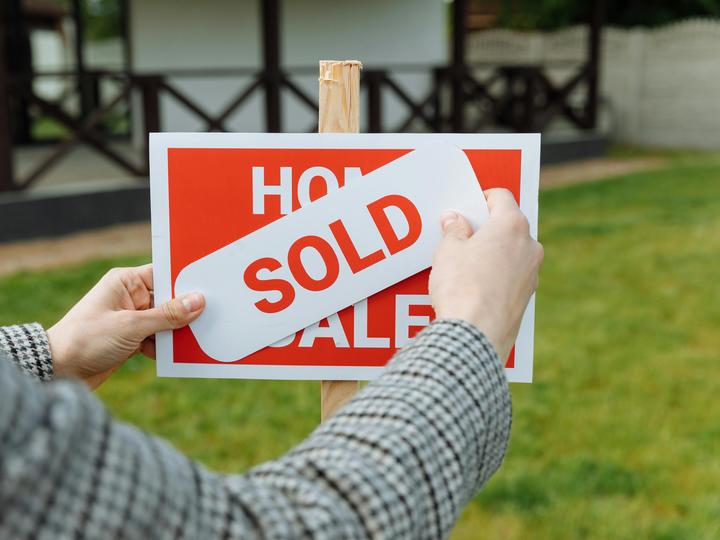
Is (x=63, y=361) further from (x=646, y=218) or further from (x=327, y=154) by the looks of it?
(x=646, y=218)

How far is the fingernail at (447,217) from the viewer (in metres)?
1.18

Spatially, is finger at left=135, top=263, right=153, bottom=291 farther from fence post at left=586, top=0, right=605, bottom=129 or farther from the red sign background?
fence post at left=586, top=0, right=605, bottom=129

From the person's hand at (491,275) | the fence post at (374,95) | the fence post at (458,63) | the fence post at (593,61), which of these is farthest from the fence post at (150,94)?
the fence post at (593,61)

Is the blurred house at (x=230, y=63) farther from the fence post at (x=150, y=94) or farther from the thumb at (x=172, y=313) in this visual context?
the thumb at (x=172, y=313)

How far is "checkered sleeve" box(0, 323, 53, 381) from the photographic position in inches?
45.8

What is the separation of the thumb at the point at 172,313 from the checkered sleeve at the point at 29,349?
0.45 feet

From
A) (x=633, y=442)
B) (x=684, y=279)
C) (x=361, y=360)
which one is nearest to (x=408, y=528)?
(x=361, y=360)

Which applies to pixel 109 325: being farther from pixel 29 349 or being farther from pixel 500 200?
pixel 500 200

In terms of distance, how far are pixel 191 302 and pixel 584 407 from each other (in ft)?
8.17

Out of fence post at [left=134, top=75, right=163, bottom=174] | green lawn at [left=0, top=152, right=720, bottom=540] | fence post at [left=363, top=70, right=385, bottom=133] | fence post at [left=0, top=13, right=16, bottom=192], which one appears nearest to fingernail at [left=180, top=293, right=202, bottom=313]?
green lawn at [left=0, top=152, right=720, bottom=540]

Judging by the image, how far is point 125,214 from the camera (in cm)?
682

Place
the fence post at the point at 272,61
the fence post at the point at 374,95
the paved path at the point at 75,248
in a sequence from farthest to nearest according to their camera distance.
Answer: the fence post at the point at 374,95 → the fence post at the point at 272,61 → the paved path at the point at 75,248

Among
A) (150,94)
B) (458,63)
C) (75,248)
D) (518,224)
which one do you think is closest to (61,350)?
(518,224)

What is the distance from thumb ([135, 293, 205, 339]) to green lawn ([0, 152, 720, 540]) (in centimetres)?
156
